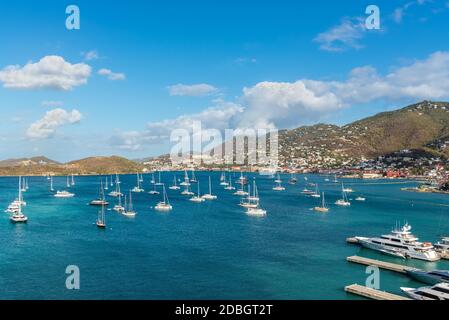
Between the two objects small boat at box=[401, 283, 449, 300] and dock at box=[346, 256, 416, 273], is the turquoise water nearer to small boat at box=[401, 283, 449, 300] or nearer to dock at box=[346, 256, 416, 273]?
dock at box=[346, 256, 416, 273]

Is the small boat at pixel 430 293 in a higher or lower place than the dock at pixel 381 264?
higher

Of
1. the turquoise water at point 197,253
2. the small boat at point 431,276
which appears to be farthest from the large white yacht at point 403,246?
the small boat at point 431,276

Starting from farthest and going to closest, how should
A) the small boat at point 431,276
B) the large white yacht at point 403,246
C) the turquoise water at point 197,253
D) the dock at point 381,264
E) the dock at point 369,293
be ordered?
the large white yacht at point 403,246 → the dock at point 381,264 → the small boat at point 431,276 → the turquoise water at point 197,253 → the dock at point 369,293

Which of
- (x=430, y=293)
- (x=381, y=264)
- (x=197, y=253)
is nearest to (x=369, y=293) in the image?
(x=430, y=293)

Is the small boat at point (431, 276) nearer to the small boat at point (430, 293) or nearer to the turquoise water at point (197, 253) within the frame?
the turquoise water at point (197, 253)

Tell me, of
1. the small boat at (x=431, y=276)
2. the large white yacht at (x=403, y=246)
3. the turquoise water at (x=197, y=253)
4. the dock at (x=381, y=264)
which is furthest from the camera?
the large white yacht at (x=403, y=246)

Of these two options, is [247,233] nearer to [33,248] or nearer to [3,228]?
[33,248]

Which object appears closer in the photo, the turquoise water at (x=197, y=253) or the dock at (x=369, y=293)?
the dock at (x=369, y=293)

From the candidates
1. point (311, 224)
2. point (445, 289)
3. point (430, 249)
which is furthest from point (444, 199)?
point (445, 289)
